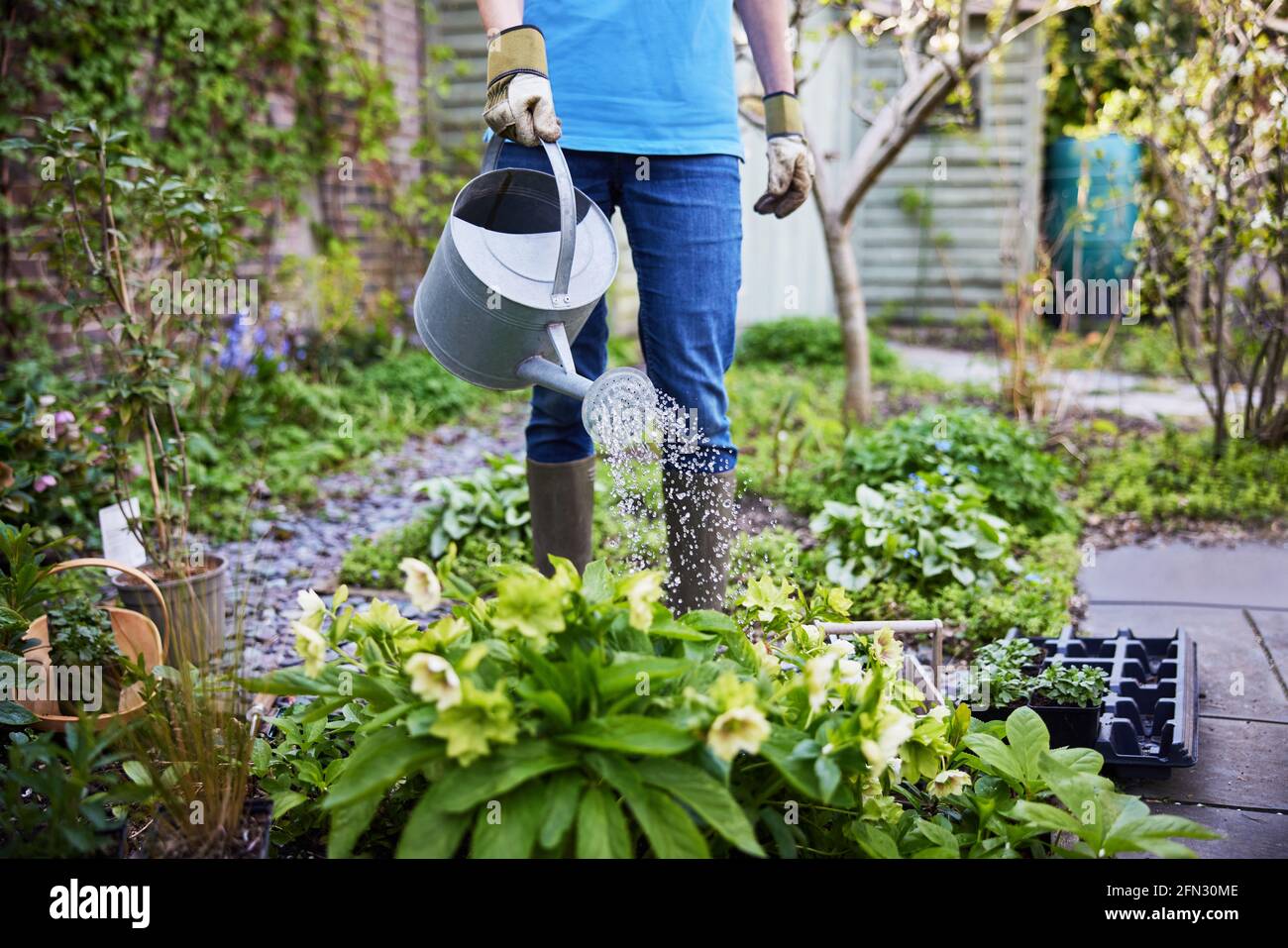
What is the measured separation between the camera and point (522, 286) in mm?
1758

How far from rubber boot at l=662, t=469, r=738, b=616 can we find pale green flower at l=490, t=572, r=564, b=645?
86cm

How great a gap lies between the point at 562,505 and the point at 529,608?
3.42 feet

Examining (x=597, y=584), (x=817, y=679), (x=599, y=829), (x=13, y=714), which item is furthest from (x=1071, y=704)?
(x=13, y=714)

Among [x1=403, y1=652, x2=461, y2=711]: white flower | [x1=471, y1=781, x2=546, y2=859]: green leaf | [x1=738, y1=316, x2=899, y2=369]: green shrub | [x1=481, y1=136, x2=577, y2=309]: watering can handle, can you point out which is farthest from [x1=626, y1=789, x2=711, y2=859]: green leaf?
[x1=738, y1=316, x2=899, y2=369]: green shrub

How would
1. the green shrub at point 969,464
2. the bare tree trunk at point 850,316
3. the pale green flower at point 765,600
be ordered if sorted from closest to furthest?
the pale green flower at point 765,600, the green shrub at point 969,464, the bare tree trunk at point 850,316

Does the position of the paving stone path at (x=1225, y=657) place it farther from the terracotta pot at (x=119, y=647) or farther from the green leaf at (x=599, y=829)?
the terracotta pot at (x=119, y=647)

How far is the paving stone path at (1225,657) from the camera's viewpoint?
1.72 meters

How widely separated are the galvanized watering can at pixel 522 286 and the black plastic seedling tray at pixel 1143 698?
0.97 m

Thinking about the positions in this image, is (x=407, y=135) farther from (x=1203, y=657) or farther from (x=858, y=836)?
(x=858, y=836)

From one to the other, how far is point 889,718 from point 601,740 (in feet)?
1.08

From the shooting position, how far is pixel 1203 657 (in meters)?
2.42

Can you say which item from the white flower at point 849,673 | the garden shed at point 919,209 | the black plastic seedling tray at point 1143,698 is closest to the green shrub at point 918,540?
the black plastic seedling tray at point 1143,698

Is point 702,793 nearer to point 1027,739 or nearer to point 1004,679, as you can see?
point 1027,739
